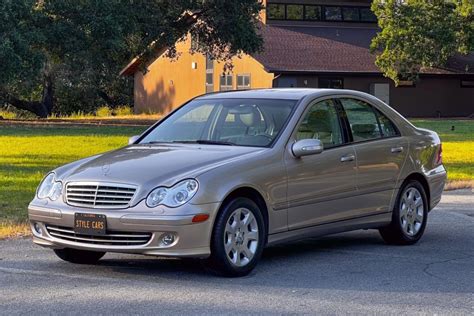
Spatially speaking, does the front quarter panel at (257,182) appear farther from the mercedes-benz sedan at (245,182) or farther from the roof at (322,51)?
the roof at (322,51)

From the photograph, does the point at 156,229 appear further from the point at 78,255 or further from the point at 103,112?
the point at 103,112

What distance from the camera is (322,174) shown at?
8.60 meters

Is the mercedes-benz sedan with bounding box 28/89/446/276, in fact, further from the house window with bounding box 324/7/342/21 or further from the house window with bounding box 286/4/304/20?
the house window with bounding box 324/7/342/21

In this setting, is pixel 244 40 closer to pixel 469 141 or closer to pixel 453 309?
pixel 469 141

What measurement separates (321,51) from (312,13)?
3.22m

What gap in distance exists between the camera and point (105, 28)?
35.6 m

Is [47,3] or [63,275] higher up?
[47,3]

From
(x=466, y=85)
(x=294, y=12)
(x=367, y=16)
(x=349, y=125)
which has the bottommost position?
(x=466, y=85)

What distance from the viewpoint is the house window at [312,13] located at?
49.8 m

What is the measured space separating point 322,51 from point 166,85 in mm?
11834

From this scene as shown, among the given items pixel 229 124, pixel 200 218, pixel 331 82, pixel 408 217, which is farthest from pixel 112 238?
pixel 331 82

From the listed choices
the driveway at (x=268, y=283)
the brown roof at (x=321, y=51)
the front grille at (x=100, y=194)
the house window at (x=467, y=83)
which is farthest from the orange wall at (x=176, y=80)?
the front grille at (x=100, y=194)

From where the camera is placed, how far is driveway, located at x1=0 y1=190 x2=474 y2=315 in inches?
264

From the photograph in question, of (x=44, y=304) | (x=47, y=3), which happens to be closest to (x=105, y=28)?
(x=47, y=3)
